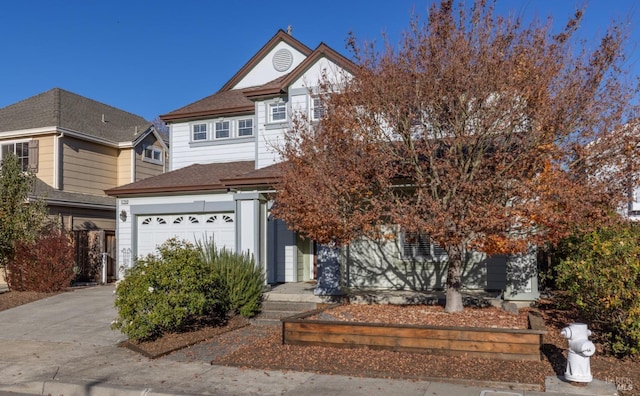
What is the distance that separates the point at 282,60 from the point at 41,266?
939cm

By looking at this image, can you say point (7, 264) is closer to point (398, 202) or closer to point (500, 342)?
point (398, 202)

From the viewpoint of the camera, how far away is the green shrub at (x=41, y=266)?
15.2m

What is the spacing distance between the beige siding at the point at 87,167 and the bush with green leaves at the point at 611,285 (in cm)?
1689

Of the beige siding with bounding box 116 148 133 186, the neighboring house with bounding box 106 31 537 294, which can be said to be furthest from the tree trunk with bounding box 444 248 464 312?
the beige siding with bounding box 116 148 133 186

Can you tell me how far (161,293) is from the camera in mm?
9633

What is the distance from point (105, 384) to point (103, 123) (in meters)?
17.4

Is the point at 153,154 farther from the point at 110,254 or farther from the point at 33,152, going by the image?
the point at 110,254

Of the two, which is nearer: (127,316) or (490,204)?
(490,204)

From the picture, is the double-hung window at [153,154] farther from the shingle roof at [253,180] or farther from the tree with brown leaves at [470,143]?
the tree with brown leaves at [470,143]

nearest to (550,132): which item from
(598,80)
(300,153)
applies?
(598,80)

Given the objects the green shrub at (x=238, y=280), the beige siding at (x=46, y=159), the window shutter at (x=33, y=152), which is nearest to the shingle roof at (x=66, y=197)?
the beige siding at (x=46, y=159)

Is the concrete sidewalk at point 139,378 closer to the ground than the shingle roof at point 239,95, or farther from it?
closer to the ground

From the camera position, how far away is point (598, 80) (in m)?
8.97

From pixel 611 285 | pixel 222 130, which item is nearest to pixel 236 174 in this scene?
pixel 222 130
